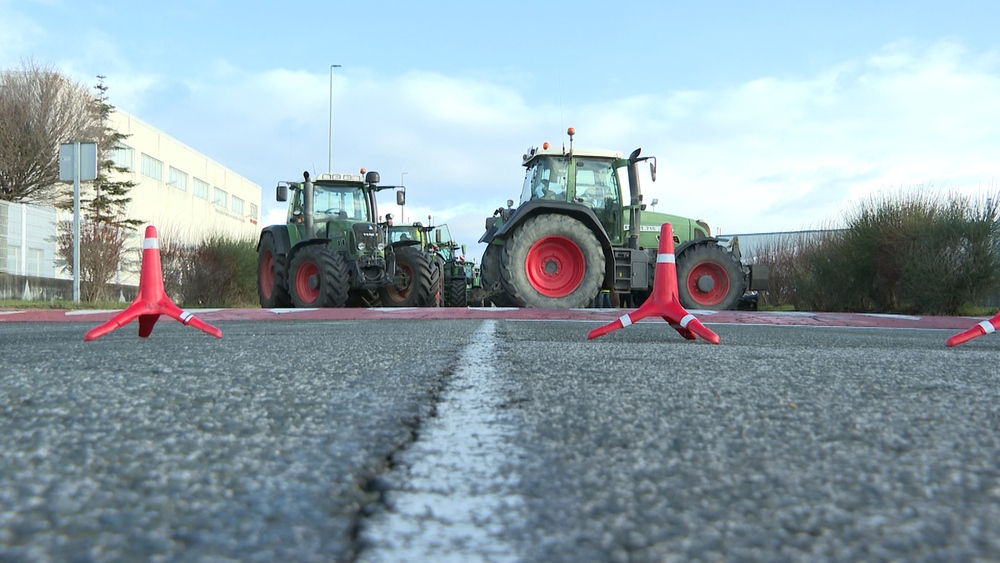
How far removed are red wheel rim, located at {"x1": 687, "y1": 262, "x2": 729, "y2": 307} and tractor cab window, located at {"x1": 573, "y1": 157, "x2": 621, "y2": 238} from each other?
1.35 m

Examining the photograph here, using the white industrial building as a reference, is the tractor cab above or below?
below

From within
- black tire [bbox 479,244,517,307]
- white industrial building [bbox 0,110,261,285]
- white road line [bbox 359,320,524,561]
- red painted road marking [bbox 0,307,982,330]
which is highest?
white industrial building [bbox 0,110,261,285]

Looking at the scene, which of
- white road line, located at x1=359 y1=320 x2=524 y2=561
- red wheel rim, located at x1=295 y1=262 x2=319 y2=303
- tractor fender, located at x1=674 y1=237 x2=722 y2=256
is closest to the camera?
white road line, located at x1=359 y1=320 x2=524 y2=561

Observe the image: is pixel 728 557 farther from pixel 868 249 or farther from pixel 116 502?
pixel 868 249

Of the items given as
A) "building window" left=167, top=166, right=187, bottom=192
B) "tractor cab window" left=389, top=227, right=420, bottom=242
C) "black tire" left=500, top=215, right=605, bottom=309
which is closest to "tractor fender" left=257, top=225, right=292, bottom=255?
"black tire" left=500, top=215, right=605, bottom=309

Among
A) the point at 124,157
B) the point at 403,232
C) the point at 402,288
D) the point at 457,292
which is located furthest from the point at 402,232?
the point at 124,157

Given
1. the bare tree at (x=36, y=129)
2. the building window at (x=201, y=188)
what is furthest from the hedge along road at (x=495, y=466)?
the building window at (x=201, y=188)

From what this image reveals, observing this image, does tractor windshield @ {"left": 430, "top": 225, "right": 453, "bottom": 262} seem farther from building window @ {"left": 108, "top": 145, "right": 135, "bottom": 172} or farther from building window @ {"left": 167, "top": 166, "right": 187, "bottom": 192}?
building window @ {"left": 167, "top": 166, "right": 187, "bottom": 192}

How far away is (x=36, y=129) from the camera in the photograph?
78.4 ft

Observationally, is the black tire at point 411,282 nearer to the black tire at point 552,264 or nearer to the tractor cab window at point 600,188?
the black tire at point 552,264

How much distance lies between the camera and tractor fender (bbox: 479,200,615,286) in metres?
9.81

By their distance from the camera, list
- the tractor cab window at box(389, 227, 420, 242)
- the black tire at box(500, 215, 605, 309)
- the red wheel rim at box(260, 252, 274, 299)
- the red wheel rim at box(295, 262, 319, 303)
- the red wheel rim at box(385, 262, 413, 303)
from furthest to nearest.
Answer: the tractor cab window at box(389, 227, 420, 242) → the red wheel rim at box(260, 252, 274, 299) → the red wheel rim at box(385, 262, 413, 303) → the red wheel rim at box(295, 262, 319, 303) → the black tire at box(500, 215, 605, 309)

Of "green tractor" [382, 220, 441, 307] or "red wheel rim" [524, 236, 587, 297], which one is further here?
"green tractor" [382, 220, 441, 307]

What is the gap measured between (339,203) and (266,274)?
191 cm
